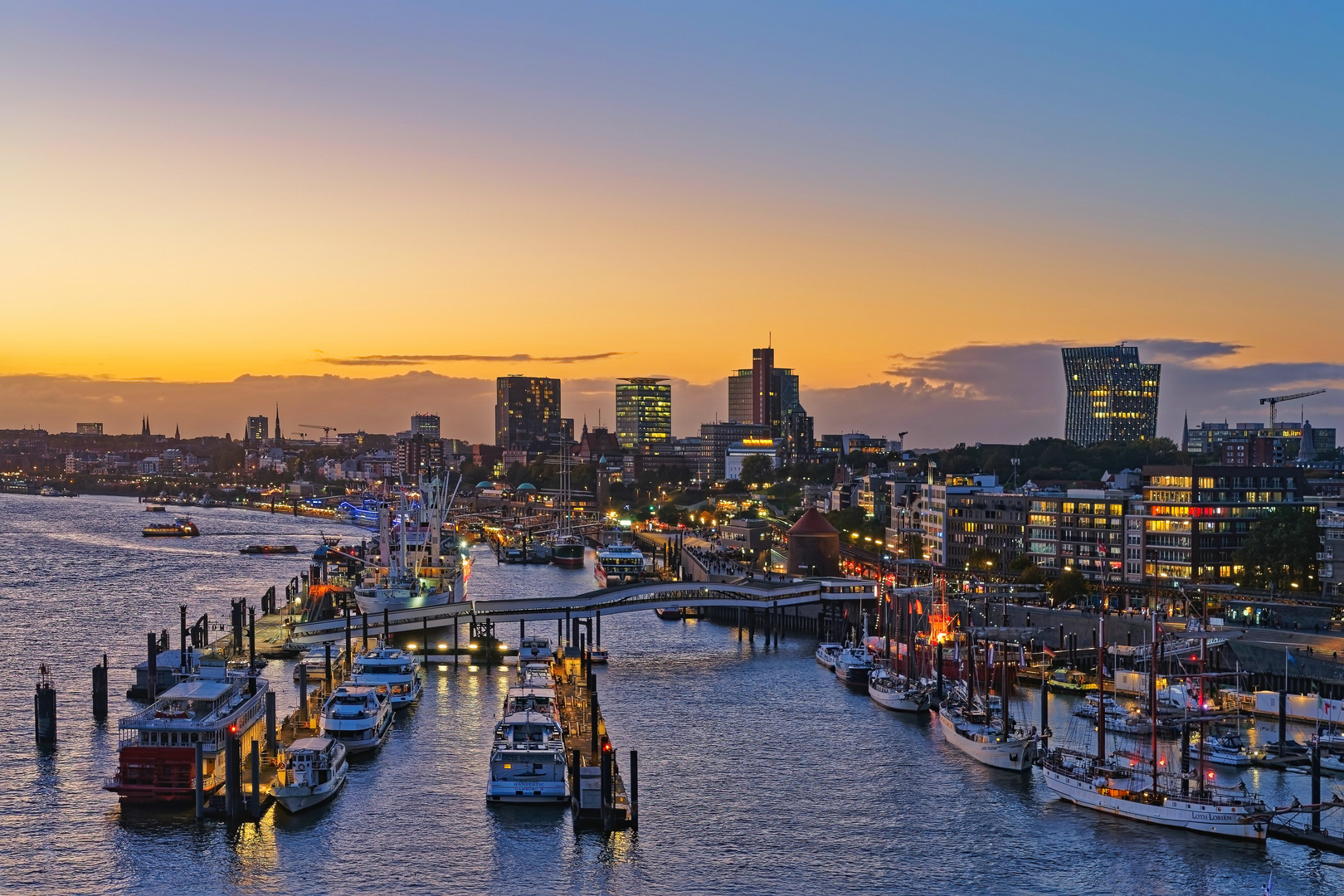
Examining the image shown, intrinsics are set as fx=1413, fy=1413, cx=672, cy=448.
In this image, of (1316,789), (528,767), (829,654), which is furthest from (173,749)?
(829,654)

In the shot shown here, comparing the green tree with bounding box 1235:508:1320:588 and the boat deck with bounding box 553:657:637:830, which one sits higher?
the green tree with bounding box 1235:508:1320:588

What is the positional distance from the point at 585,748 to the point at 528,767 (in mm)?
3301

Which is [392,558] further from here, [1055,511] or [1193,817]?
[1193,817]

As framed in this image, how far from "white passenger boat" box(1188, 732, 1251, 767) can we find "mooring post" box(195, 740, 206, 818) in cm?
2395

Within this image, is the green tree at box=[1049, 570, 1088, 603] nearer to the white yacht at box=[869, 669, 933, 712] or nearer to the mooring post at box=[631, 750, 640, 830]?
the white yacht at box=[869, 669, 933, 712]

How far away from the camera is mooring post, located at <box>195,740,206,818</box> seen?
31.3m

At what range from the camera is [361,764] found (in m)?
36.6

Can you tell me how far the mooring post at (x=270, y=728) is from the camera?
3488 cm

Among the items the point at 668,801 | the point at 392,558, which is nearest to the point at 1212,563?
the point at 392,558

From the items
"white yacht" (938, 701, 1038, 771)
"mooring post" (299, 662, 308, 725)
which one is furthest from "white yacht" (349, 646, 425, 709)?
"white yacht" (938, 701, 1038, 771)

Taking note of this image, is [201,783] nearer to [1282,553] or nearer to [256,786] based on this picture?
[256,786]

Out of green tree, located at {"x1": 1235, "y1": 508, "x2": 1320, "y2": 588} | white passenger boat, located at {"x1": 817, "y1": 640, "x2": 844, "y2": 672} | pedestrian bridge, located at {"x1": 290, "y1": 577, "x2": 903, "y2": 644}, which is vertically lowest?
white passenger boat, located at {"x1": 817, "y1": 640, "x2": 844, "y2": 672}

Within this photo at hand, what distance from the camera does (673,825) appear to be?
31703 mm

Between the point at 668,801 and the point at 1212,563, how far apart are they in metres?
47.8
